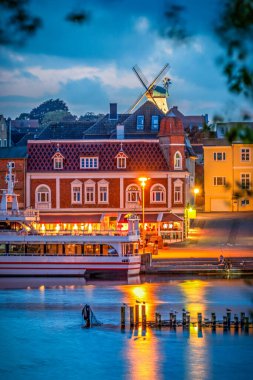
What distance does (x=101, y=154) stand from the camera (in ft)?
263

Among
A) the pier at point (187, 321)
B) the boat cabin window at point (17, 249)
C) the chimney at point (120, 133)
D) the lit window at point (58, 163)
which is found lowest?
the pier at point (187, 321)

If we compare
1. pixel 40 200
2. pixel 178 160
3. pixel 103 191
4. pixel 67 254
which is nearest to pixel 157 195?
pixel 178 160

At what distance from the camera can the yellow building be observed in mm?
95625

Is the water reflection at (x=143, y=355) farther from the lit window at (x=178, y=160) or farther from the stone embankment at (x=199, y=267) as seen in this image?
the lit window at (x=178, y=160)

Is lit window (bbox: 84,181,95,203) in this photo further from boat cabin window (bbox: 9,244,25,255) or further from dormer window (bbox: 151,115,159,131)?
boat cabin window (bbox: 9,244,25,255)

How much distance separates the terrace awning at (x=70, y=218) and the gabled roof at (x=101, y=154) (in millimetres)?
3666

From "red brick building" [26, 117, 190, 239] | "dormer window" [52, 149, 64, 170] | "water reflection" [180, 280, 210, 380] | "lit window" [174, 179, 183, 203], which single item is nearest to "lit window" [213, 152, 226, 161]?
"red brick building" [26, 117, 190, 239]

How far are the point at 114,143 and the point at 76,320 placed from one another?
37.5 m

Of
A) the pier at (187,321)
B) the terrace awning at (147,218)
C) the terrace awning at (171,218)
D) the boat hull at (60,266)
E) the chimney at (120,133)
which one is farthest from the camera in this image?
the chimney at (120,133)

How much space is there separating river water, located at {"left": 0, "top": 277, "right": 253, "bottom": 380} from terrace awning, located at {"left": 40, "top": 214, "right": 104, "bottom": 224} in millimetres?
21171

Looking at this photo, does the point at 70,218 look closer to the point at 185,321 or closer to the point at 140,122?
the point at 140,122

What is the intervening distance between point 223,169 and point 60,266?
37515 mm

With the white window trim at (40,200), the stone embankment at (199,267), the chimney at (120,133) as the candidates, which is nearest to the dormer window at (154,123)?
the chimney at (120,133)

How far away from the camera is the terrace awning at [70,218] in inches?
3049
